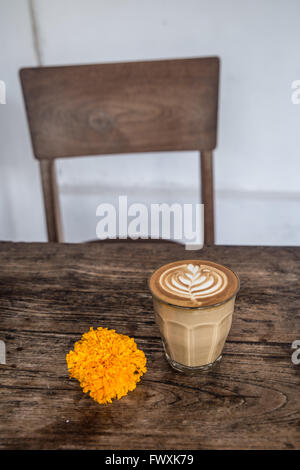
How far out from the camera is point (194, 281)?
1.44ft

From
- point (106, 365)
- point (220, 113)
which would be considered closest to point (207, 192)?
point (220, 113)

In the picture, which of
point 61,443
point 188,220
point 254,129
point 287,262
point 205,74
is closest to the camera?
point 61,443

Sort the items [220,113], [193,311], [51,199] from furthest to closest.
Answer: [220,113] < [51,199] < [193,311]

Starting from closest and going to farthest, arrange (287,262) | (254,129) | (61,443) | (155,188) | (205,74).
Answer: (61,443), (287,262), (205,74), (254,129), (155,188)

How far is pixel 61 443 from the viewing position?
367 mm

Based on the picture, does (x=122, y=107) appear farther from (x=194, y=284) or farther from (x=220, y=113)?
(x=194, y=284)

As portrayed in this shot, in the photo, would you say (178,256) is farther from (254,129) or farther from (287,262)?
(254,129)

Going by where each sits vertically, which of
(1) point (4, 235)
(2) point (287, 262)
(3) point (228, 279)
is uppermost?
(3) point (228, 279)

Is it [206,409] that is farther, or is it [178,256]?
[178,256]

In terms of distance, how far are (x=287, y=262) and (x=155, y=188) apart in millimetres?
897

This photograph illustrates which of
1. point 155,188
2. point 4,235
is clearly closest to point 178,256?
point 155,188

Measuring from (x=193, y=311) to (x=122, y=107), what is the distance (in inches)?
28.3

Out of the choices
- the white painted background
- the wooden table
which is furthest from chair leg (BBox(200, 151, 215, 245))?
the white painted background

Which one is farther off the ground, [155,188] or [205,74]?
[205,74]
